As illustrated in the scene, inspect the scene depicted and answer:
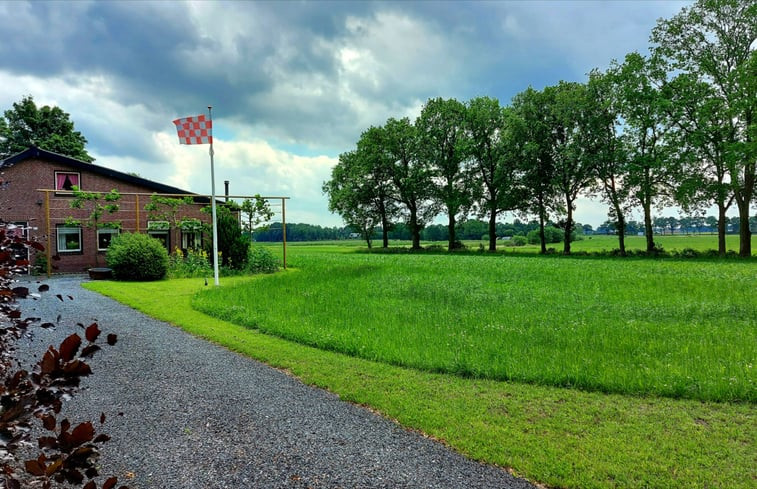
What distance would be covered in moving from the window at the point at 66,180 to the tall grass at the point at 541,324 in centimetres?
1582

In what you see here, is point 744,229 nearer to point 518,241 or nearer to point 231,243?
point 518,241

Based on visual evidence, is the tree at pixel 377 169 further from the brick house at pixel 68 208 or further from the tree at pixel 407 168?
the brick house at pixel 68 208

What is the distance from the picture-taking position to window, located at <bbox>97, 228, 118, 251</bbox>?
888 inches

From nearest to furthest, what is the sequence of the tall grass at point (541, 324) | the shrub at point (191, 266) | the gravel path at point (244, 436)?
the gravel path at point (244, 436)
the tall grass at point (541, 324)
the shrub at point (191, 266)

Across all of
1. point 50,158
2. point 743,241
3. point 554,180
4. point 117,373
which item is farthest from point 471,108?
point 117,373

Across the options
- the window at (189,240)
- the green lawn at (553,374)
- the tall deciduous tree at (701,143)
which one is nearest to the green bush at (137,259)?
the green lawn at (553,374)

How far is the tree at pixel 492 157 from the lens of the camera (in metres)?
37.7

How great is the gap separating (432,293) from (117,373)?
849cm

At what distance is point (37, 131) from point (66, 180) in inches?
940

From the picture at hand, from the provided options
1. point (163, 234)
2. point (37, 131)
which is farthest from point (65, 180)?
point (37, 131)

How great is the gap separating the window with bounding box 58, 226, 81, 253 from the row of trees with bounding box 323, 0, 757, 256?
85.6 ft

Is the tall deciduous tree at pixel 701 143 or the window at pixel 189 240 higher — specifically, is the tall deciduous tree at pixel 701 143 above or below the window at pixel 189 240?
above

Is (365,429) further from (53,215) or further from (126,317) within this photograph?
(53,215)

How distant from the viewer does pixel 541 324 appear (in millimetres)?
8297
